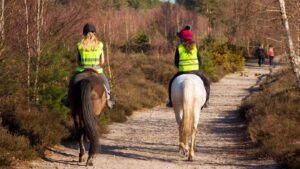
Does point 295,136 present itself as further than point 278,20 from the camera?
No

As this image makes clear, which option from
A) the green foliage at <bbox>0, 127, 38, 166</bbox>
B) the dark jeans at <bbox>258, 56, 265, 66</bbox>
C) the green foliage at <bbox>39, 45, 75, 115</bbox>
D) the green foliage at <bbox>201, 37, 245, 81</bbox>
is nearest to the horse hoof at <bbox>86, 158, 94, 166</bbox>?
the green foliage at <bbox>0, 127, 38, 166</bbox>

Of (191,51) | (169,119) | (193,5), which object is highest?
(193,5)

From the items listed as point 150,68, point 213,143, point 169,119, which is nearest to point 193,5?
point 150,68

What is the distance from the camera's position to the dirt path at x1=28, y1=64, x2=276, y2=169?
396 inches

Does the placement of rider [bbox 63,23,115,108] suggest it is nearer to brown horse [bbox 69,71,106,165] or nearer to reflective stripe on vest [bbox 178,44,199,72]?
brown horse [bbox 69,71,106,165]

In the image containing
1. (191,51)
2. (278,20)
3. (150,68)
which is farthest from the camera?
(150,68)

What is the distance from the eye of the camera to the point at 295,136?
38.5ft

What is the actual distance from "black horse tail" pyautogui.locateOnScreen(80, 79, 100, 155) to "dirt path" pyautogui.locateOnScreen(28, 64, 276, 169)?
56cm

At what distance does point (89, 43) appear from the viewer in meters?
9.93

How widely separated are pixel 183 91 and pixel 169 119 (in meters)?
9.24

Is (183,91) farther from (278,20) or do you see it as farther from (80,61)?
(278,20)

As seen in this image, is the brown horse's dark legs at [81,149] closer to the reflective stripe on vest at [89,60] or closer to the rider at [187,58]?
the reflective stripe on vest at [89,60]

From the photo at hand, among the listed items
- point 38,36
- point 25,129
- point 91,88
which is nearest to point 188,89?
point 91,88

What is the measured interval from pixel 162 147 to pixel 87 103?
3.55 meters
